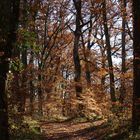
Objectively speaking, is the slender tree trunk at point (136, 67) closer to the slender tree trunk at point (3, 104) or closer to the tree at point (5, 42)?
the tree at point (5, 42)

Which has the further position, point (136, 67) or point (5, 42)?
point (136, 67)

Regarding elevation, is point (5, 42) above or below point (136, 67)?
above

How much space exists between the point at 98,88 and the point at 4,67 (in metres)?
14.7

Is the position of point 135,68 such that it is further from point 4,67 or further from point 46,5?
point 46,5

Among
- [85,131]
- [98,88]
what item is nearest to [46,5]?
[98,88]

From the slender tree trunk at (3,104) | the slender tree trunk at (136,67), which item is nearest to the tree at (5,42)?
the slender tree trunk at (3,104)

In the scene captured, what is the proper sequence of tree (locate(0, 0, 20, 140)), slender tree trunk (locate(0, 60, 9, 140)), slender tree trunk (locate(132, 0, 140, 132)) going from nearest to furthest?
tree (locate(0, 0, 20, 140)) → slender tree trunk (locate(0, 60, 9, 140)) → slender tree trunk (locate(132, 0, 140, 132))

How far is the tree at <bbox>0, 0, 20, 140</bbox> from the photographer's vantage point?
10745 millimetres

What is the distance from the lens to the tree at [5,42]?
10.7 meters

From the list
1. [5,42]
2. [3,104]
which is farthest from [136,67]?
[3,104]

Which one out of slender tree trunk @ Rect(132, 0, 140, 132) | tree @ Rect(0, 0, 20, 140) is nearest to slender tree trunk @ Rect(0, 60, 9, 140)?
tree @ Rect(0, 0, 20, 140)

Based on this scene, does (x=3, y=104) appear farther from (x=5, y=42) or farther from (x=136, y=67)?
(x=136, y=67)

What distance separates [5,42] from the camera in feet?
36.2

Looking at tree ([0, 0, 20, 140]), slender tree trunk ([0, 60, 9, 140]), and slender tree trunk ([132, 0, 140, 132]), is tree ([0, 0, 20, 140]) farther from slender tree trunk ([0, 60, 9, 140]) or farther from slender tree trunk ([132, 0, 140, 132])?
slender tree trunk ([132, 0, 140, 132])
